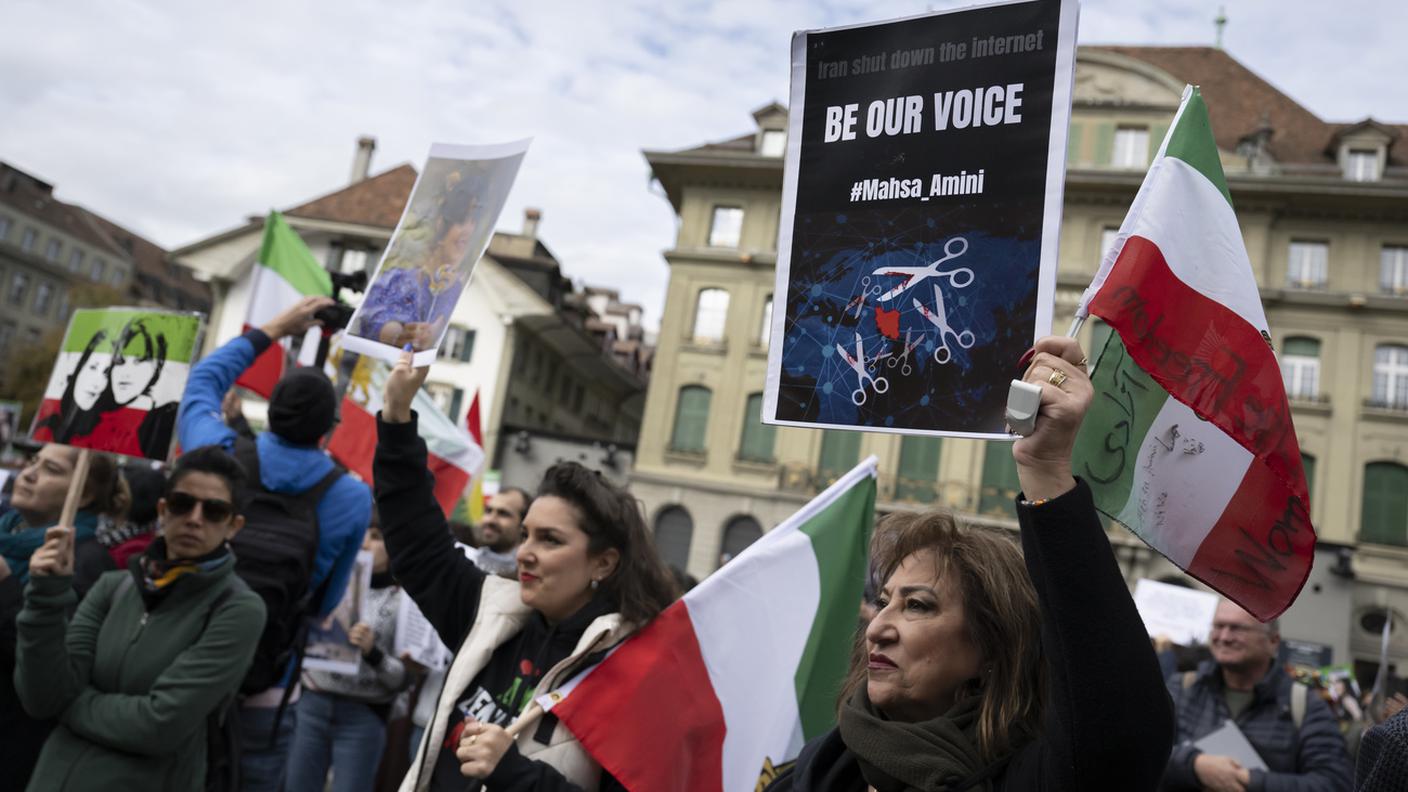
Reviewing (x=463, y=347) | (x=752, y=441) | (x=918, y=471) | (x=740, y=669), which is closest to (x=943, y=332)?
(x=740, y=669)

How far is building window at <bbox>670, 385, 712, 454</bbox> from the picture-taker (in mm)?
31562

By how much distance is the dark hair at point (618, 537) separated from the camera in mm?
3322

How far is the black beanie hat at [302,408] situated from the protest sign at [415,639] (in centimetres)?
166

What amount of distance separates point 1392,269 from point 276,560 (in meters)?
31.6

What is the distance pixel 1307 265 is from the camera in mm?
28797

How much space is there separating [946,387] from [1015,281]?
269 millimetres

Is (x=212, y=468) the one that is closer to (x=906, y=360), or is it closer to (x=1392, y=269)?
(x=906, y=360)

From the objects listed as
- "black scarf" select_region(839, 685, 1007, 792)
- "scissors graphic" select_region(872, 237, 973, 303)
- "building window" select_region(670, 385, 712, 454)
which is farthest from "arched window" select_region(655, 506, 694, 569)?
"black scarf" select_region(839, 685, 1007, 792)

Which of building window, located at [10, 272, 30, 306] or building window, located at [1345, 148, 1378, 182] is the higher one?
building window, located at [1345, 148, 1378, 182]

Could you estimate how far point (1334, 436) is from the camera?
27.9m

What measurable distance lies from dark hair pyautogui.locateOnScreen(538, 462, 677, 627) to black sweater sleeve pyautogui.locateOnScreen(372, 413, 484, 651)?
35 centimetres

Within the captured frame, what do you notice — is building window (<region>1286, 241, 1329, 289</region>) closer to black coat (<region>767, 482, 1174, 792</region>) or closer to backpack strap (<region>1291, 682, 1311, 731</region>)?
backpack strap (<region>1291, 682, 1311, 731</region>)

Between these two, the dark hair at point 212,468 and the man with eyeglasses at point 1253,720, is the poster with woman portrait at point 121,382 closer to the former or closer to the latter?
the dark hair at point 212,468

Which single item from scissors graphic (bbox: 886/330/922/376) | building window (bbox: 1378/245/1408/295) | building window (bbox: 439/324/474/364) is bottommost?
scissors graphic (bbox: 886/330/922/376)
